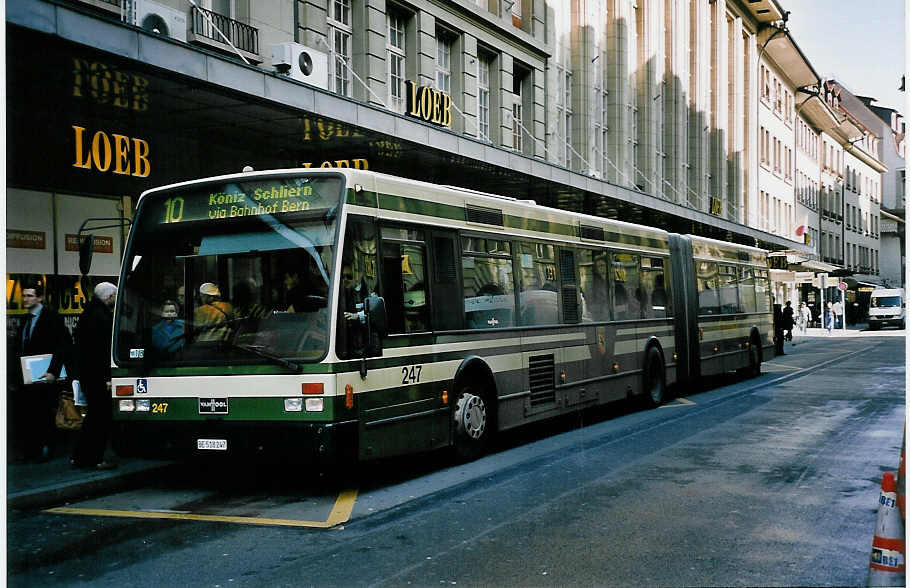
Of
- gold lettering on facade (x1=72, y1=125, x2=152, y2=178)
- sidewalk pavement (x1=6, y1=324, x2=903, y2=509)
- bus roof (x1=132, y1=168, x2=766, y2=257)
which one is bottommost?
sidewalk pavement (x1=6, y1=324, x2=903, y2=509)

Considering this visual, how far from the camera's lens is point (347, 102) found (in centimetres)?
1416

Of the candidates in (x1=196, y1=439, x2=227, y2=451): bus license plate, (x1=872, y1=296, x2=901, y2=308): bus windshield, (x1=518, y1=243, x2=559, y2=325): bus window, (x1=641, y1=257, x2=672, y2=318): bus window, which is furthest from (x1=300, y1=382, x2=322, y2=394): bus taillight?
(x1=872, y1=296, x2=901, y2=308): bus windshield

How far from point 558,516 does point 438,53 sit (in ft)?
55.6

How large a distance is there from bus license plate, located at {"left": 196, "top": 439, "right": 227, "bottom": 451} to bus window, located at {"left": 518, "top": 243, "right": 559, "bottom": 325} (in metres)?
4.28

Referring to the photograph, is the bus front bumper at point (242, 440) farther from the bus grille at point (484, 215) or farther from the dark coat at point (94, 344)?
the bus grille at point (484, 215)

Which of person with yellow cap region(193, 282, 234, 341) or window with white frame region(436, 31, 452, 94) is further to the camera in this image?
window with white frame region(436, 31, 452, 94)

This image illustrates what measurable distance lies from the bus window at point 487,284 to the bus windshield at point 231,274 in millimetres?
2428

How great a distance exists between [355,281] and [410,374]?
1249 millimetres

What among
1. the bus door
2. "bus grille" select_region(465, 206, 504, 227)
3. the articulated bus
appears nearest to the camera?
the articulated bus

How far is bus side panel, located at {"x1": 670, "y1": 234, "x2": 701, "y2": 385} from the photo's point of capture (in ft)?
57.4

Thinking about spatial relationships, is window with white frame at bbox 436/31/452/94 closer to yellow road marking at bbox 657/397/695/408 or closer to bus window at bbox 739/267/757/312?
bus window at bbox 739/267/757/312

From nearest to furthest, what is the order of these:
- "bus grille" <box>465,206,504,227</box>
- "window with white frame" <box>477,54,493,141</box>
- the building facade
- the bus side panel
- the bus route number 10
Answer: the bus route number 10
"bus grille" <box>465,206,504,227</box>
the building facade
the bus side panel
"window with white frame" <box>477,54,493,141</box>

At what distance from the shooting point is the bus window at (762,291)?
2262 cm

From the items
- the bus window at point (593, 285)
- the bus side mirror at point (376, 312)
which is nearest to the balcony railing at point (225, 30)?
the bus window at point (593, 285)
